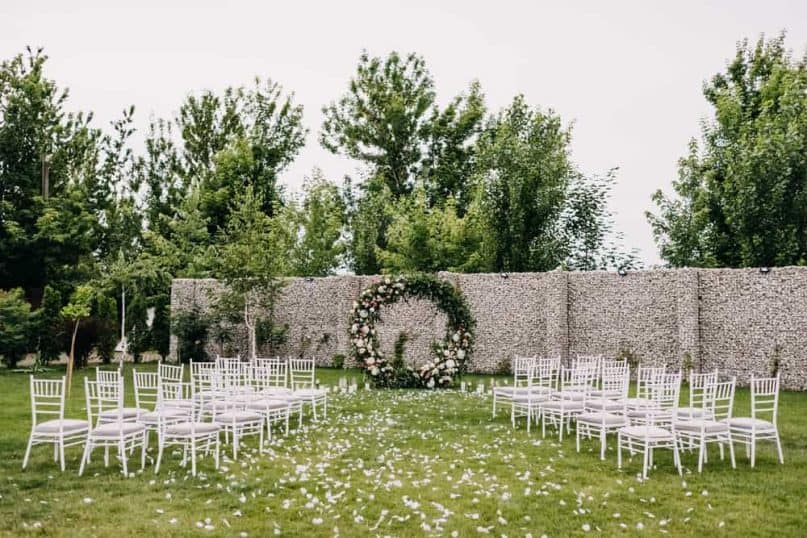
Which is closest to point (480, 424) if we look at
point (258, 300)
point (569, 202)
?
point (258, 300)

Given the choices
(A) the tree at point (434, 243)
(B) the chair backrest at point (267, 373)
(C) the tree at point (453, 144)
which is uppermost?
(C) the tree at point (453, 144)

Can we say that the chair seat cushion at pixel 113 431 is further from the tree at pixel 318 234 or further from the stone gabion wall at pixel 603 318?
the tree at pixel 318 234

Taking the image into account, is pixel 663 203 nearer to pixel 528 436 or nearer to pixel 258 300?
pixel 258 300

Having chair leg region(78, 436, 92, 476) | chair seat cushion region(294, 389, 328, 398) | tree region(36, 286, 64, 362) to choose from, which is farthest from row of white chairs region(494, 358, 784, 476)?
tree region(36, 286, 64, 362)

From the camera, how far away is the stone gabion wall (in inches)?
A: 610

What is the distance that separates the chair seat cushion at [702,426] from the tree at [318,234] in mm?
22611

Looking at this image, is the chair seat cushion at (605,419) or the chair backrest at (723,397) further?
the chair seat cushion at (605,419)

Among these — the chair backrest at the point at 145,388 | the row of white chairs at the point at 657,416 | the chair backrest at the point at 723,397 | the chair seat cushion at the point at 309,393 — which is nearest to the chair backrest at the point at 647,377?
the row of white chairs at the point at 657,416

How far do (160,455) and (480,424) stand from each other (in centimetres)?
459

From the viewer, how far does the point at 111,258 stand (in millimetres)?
26750

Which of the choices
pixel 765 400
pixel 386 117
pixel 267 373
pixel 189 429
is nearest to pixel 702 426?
pixel 189 429

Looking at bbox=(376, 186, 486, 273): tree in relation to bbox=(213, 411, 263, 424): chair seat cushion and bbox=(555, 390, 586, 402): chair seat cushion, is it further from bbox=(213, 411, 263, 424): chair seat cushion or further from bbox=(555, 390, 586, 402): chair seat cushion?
bbox=(213, 411, 263, 424): chair seat cushion

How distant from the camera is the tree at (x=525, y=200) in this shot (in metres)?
23.3

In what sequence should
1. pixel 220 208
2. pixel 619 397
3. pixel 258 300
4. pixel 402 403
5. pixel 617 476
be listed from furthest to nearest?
1. pixel 220 208
2. pixel 258 300
3. pixel 402 403
4. pixel 619 397
5. pixel 617 476
